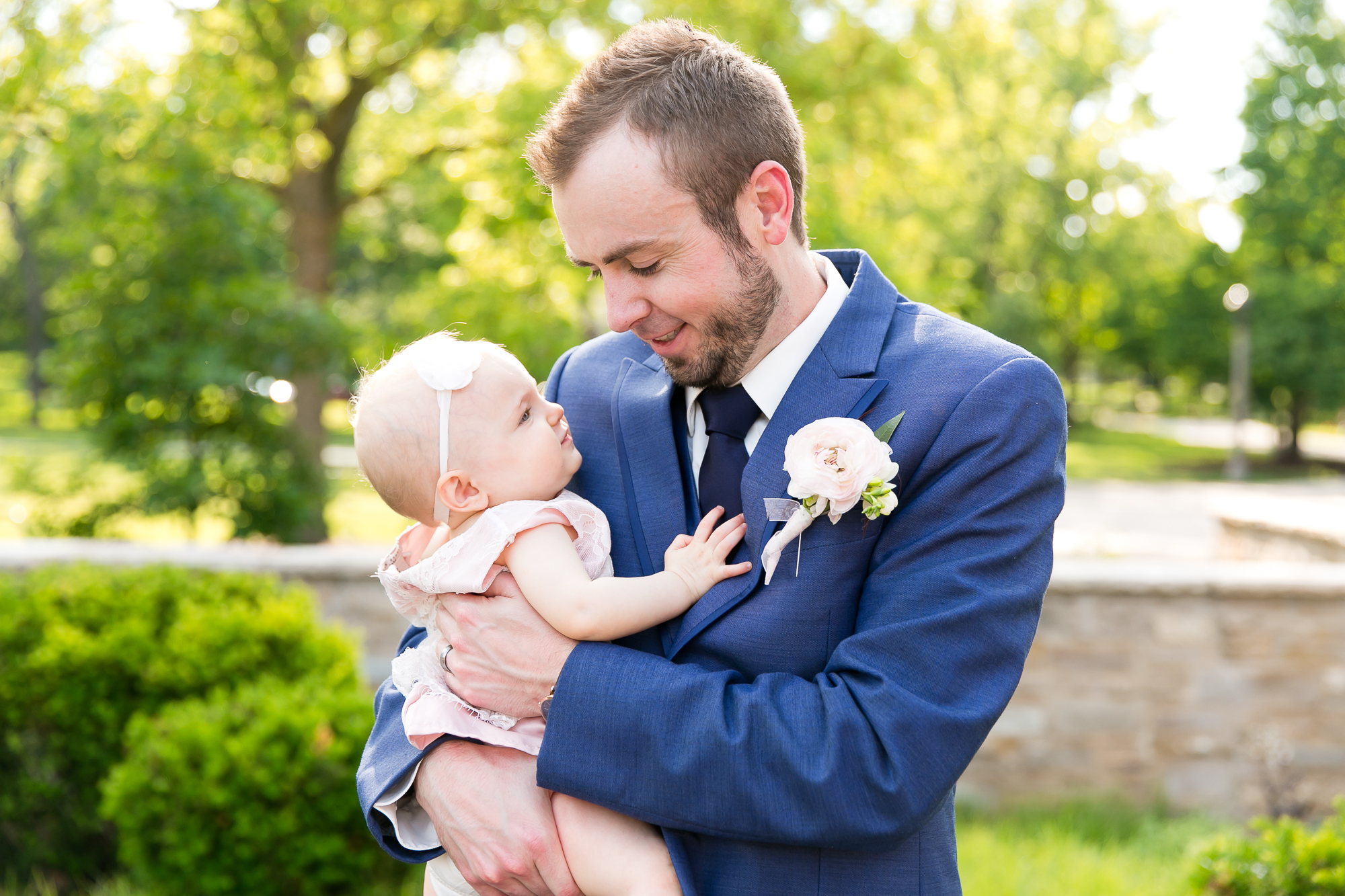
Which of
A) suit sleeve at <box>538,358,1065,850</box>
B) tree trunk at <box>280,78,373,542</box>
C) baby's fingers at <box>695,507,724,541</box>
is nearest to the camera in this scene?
suit sleeve at <box>538,358,1065,850</box>

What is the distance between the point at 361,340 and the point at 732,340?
7.10 meters

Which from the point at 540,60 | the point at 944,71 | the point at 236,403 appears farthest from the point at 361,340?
the point at 944,71

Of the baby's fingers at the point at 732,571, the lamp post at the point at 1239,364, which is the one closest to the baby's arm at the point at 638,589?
the baby's fingers at the point at 732,571

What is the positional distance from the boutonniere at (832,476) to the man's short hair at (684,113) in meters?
0.41

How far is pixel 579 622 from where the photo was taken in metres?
1.73

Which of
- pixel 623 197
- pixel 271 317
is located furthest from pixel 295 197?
pixel 623 197

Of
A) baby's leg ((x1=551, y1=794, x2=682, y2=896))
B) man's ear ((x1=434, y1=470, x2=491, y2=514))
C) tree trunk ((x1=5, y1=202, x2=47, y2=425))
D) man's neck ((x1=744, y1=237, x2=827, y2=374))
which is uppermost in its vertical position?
man's neck ((x1=744, y1=237, x2=827, y2=374))

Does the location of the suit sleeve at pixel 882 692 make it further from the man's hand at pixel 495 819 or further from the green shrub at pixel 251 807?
the green shrub at pixel 251 807

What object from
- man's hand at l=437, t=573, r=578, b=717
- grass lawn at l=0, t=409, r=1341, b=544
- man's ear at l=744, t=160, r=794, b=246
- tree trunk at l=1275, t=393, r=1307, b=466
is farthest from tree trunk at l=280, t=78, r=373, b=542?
tree trunk at l=1275, t=393, r=1307, b=466

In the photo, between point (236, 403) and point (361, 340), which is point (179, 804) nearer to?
point (236, 403)

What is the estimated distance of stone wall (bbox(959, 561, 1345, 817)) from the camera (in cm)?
512

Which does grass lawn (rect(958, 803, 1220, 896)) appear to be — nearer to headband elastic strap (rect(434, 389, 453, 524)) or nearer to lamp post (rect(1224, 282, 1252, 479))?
headband elastic strap (rect(434, 389, 453, 524))

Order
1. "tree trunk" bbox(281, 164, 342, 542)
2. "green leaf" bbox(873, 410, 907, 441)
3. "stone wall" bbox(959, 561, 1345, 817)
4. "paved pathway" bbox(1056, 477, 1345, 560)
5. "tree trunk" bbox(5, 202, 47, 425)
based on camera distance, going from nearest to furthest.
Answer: "green leaf" bbox(873, 410, 907, 441) < "stone wall" bbox(959, 561, 1345, 817) < "paved pathway" bbox(1056, 477, 1345, 560) < "tree trunk" bbox(281, 164, 342, 542) < "tree trunk" bbox(5, 202, 47, 425)

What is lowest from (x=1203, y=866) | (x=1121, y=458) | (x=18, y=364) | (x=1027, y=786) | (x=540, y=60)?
(x=18, y=364)
